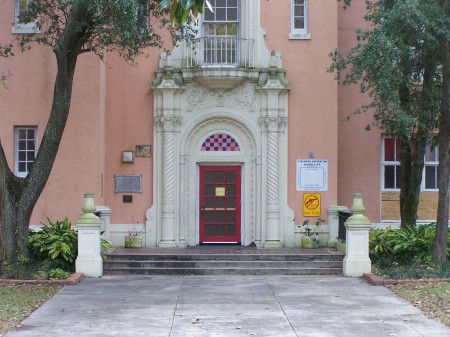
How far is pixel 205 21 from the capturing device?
20359mm

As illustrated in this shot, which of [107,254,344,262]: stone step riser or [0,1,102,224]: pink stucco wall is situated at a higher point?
[0,1,102,224]: pink stucco wall

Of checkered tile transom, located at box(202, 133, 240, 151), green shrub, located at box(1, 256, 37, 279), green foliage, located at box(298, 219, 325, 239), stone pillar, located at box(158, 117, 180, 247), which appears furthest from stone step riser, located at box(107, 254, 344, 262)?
checkered tile transom, located at box(202, 133, 240, 151)

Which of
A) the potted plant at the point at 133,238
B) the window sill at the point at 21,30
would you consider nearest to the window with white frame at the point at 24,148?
the window sill at the point at 21,30

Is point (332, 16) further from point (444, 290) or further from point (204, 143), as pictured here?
point (444, 290)

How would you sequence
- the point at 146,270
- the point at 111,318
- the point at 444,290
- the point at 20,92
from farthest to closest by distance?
the point at 20,92
the point at 146,270
the point at 444,290
the point at 111,318

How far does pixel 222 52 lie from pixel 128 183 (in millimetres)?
4024

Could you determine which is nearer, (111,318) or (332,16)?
(111,318)

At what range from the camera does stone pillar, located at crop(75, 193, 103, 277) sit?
675 inches

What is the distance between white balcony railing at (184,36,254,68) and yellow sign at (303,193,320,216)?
3552 mm

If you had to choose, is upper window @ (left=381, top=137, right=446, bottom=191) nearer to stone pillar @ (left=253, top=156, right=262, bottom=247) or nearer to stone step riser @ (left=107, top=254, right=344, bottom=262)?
stone pillar @ (left=253, top=156, right=262, bottom=247)

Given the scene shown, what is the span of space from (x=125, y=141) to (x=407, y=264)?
295 inches

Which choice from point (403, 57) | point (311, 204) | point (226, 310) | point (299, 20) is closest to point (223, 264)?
point (311, 204)

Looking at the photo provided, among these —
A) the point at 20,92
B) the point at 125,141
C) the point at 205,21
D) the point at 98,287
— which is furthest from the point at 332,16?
the point at 98,287

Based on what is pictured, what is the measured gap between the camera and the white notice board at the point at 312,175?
2034 cm
